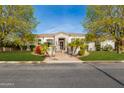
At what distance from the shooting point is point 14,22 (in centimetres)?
3294

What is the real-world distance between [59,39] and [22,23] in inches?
729

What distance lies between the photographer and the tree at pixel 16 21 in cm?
3328

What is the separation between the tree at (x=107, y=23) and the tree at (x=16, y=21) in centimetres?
868

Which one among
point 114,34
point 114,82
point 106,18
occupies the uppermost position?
point 106,18

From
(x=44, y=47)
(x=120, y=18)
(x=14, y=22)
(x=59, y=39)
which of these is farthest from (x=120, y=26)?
(x=59, y=39)

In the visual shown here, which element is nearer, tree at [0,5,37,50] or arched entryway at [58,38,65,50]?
tree at [0,5,37,50]

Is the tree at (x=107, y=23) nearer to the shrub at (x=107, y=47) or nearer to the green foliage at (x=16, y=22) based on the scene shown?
the green foliage at (x=16, y=22)

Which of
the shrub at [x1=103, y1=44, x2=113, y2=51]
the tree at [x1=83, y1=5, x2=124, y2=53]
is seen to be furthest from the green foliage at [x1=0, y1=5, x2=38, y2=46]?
the shrub at [x1=103, y1=44, x2=113, y2=51]

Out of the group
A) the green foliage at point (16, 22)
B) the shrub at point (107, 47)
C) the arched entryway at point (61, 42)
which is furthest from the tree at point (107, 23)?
the arched entryway at point (61, 42)

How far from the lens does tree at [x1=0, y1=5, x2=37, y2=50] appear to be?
109ft

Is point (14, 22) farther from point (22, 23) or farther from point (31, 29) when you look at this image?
point (31, 29)

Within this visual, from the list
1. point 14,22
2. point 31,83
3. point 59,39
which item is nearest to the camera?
point 31,83

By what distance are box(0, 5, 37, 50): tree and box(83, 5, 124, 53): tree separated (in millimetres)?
8679

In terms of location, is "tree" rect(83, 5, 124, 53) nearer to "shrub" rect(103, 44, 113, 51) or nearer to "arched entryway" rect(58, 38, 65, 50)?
"shrub" rect(103, 44, 113, 51)
